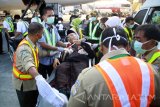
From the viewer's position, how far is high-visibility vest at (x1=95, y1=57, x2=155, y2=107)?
177cm

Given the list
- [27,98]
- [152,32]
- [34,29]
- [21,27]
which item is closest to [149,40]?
[152,32]

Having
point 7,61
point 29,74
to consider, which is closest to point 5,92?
point 29,74

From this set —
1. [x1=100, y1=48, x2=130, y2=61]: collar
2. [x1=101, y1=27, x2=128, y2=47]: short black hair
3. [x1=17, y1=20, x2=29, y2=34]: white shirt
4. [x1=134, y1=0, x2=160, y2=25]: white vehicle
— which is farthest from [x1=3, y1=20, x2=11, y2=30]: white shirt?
[x1=100, y1=48, x2=130, y2=61]: collar

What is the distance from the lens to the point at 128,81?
1790 millimetres

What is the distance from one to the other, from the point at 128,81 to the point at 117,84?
0.07 meters

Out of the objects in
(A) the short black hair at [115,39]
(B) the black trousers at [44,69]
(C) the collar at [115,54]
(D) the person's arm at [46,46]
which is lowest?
(B) the black trousers at [44,69]

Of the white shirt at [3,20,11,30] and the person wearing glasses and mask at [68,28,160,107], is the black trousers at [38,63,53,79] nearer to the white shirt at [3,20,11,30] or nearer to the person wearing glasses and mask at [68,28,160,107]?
the person wearing glasses and mask at [68,28,160,107]

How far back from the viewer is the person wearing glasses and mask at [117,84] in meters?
1.77

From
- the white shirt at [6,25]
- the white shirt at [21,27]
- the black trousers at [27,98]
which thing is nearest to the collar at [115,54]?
the black trousers at [27,98]

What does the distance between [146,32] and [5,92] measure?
4.08 metres

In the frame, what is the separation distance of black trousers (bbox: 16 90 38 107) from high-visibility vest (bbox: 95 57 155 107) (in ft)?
6.70

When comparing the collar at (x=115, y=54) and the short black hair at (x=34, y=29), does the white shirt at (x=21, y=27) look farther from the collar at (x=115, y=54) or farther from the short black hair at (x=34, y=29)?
the collar at (x=115, y=54)

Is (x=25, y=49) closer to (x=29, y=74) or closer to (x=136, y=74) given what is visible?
(x=29, y=74)

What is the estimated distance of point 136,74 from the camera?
1826 mm
